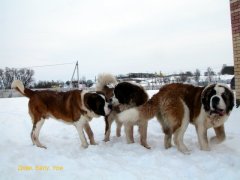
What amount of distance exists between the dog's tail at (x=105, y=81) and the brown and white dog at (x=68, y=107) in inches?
22.5

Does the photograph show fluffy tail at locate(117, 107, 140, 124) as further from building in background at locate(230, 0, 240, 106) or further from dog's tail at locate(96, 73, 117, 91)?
building in background at locate(230, 0, 240, 106)

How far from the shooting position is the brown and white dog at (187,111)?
466 centimetres

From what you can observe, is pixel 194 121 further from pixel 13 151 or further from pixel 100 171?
pixel 13 151

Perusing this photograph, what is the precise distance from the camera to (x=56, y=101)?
19.9ft

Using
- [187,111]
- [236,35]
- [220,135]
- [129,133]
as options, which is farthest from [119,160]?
[236,35]

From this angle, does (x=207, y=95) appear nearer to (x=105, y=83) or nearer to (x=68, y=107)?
(x=105, y=83)

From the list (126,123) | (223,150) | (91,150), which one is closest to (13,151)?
(91,150)

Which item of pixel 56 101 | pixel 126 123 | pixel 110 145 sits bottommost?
pixel 110 145

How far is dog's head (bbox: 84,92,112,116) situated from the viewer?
5.62 metres

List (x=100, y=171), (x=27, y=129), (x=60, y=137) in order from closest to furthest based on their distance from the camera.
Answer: (x=100, y=171)
(x=60, y=137)
(x=27, y=129)

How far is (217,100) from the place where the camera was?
4555mm

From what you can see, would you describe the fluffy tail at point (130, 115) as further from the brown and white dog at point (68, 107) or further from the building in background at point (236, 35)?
the building in background at point (236, 35)

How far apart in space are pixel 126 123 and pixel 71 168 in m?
1.76

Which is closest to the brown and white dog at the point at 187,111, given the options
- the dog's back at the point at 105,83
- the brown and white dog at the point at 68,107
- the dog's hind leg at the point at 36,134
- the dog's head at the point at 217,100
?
the dog's head at the point at 217,100
